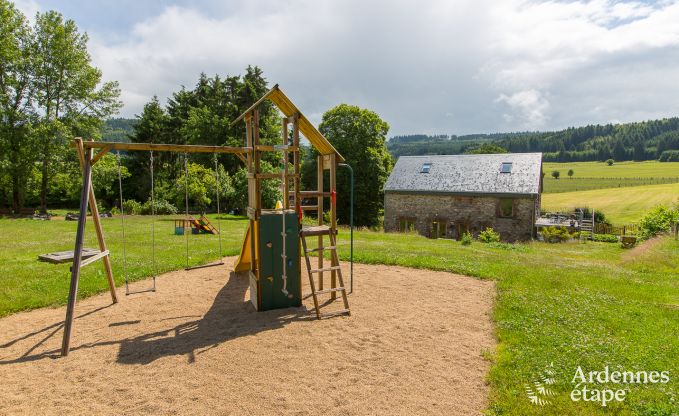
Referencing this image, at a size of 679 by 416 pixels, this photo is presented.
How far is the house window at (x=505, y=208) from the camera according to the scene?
27391mm

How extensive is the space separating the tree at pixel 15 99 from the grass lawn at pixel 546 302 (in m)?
14.2

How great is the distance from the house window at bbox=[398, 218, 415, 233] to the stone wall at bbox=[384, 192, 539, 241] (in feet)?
0.28

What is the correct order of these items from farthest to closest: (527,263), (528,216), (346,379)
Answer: (528,216) < (527,263) < (346,379)

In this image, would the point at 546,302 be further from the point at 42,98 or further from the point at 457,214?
the point at 42,98

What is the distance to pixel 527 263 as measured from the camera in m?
12.8

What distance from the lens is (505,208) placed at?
27625 millimetres

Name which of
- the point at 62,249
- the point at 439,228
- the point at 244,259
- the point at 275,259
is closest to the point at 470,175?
the point at 439,228

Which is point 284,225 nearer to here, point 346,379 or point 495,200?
point 346,379

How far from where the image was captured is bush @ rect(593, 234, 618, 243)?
92.4ft

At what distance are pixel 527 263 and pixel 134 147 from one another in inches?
468

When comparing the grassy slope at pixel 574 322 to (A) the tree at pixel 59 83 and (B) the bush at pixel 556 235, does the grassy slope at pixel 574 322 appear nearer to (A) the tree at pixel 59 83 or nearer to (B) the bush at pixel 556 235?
(B) the bush at pixel 556 235

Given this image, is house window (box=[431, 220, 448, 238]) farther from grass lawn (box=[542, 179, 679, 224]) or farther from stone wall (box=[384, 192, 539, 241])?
grass lawn (box=[542, 179, 679, 224])

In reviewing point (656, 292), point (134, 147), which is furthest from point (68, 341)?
point (656, 292)

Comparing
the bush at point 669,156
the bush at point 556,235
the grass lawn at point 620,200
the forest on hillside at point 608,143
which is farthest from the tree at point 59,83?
the bush at point 669,156
